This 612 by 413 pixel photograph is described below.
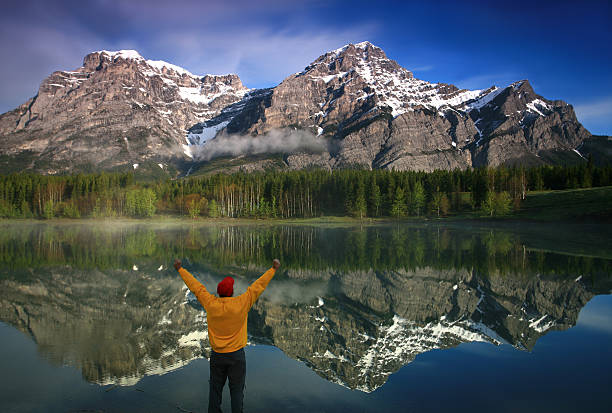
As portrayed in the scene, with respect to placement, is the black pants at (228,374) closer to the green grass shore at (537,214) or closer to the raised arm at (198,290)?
the raised arm at (198,290)

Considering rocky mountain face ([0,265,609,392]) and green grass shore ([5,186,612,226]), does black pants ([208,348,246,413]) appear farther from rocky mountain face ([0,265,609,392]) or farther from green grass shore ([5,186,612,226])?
green grass shore ([5,186,612,226])

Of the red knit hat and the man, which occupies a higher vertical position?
the red knit hat

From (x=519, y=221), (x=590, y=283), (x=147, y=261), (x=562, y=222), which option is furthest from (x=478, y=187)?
(x=147, y=261)

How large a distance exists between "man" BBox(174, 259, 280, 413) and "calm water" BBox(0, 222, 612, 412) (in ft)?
6.97

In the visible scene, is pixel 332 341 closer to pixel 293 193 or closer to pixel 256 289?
pixel 256 289

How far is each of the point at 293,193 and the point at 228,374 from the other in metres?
128

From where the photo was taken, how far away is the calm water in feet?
31.8

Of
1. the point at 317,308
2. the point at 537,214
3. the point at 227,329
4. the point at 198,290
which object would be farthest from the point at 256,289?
the point at 537,214

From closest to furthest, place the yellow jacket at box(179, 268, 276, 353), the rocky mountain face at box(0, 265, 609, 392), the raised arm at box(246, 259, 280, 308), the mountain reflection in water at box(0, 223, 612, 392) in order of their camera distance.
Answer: the yellow jacket at box(179, 268, 276, 353) < the raised arm at box(246, 259, 280, 308) < the rocky mountain face at box(0, 265, 609, 392) < the mountain reflection in water at box(0, 223, 612, 392)

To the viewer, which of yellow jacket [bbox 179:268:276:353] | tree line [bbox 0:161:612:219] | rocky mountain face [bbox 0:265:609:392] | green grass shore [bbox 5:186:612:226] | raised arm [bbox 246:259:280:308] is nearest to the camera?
yellow jacket [bbox 179:268:276:353]

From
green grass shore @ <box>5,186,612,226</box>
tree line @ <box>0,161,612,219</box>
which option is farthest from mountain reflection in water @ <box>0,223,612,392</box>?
tree line @ <box>0,161,612,219</box>

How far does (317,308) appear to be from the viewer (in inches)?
Result: 711

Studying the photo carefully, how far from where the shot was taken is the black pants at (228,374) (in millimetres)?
7130

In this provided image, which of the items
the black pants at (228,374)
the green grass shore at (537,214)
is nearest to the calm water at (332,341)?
the black pants at (228,374)
